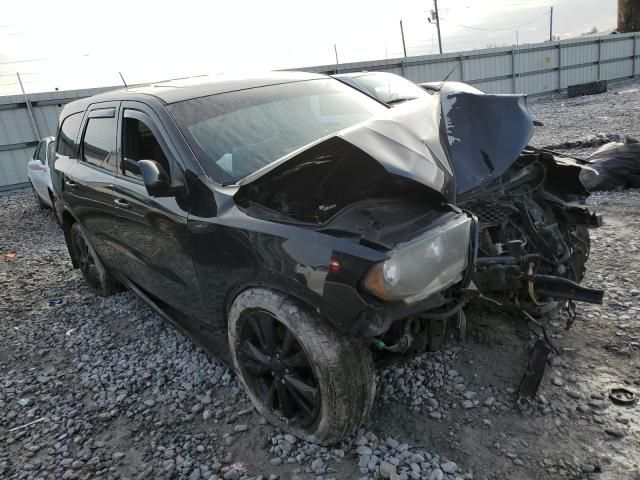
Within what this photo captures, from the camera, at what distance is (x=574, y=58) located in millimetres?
21469

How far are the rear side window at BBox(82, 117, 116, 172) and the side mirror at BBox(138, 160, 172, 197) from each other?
3.49ft

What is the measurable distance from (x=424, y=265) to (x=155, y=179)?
151cm

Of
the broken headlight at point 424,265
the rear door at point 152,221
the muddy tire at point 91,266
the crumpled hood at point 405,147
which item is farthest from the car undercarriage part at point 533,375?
the muddy tire at point 91,266

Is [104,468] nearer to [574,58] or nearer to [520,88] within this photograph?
[520,88]

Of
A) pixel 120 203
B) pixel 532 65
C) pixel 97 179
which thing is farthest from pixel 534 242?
pixel 532 65

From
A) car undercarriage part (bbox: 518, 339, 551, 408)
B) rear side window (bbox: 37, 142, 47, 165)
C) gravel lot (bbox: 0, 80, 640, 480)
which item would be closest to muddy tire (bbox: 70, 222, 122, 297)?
gravel lot (bbox: 0, 80, 640, 480)

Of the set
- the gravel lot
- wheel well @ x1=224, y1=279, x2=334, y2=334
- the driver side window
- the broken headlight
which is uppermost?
the driver side window

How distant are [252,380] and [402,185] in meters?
1.37

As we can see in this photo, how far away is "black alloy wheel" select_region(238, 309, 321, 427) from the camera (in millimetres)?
2314

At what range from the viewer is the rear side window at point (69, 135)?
14.0 feet

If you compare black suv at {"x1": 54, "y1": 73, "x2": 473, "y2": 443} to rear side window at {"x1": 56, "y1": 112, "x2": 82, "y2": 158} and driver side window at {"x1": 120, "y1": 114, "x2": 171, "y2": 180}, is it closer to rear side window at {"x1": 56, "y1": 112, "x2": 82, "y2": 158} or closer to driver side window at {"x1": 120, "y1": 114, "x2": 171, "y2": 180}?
driver side window at {"x1": 120, "y1": 114, "x2": 171, "y2": 180}

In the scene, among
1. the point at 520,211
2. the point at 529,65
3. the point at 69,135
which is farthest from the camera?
the point at 529,65

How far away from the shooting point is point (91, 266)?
4.78 m

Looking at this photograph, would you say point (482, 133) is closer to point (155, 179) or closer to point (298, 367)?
point (298, 367)
